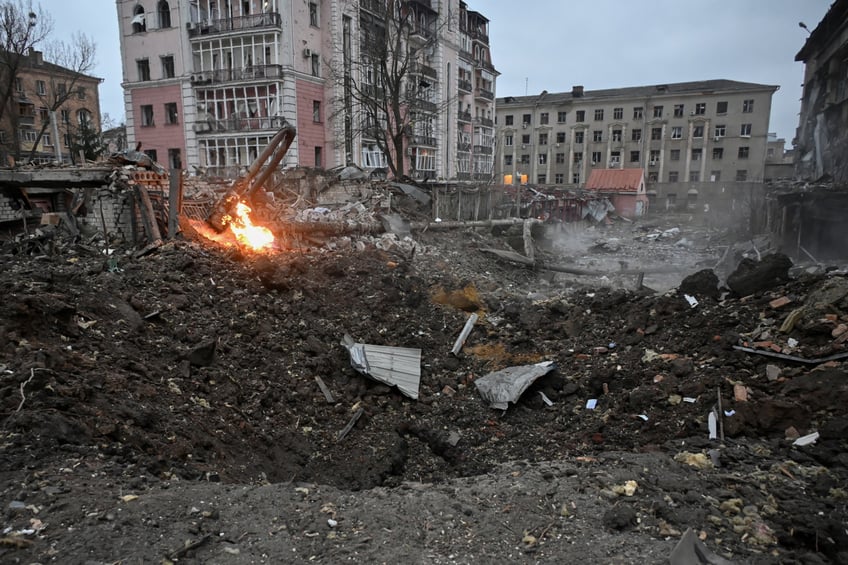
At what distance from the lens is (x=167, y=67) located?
30469 mm

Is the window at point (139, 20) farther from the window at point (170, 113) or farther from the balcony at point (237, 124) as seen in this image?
the balcony at point (237, 124)

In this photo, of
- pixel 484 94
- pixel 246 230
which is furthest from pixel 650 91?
pixel 246 230

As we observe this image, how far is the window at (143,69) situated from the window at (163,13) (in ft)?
8.38

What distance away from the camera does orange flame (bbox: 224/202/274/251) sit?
12.1m

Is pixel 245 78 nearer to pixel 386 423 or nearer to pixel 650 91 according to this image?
pixel 386 423

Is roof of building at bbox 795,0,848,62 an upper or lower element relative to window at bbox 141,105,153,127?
upper

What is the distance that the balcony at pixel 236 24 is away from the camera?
2772cm

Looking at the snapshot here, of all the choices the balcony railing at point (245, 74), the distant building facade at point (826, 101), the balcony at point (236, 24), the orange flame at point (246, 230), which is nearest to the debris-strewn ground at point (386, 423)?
the orange flame at point (246, 230)

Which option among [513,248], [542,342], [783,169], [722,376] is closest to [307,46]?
[513,248]

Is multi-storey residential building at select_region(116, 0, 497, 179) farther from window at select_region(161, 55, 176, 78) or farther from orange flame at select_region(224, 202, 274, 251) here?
orange flame at select_region(224, 202, 274, 251)

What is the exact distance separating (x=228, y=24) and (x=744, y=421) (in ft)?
104

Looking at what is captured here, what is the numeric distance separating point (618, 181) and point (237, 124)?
95.7 feet

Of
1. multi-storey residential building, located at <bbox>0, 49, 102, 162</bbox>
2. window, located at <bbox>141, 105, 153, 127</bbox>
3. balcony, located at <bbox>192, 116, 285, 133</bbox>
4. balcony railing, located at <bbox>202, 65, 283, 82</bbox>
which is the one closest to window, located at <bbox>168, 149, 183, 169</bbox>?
balcony, located at <bbox>192, 116, 285, 133</bbox>

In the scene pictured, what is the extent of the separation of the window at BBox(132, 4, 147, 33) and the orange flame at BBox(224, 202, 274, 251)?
2547 centimetres
